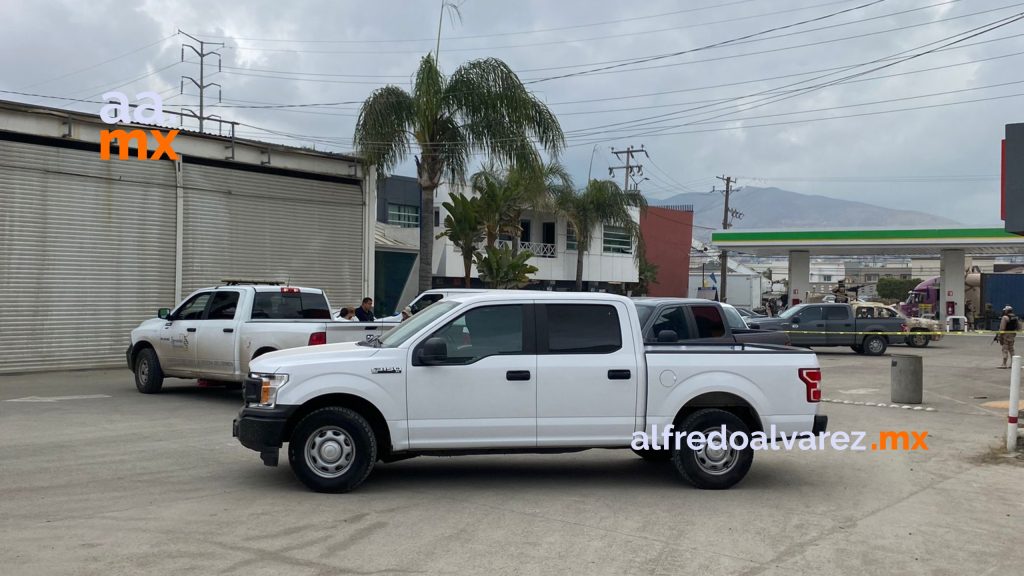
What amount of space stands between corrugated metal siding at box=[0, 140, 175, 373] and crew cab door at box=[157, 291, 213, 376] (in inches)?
232

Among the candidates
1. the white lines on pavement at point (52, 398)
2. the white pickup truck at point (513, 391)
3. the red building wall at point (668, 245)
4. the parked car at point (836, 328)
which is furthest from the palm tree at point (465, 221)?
the red building wall at point (668, 245)

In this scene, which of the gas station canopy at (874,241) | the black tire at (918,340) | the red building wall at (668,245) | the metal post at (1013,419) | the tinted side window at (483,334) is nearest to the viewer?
the tinted side window at (483,334)

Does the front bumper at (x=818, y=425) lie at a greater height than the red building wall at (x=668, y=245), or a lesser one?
lesser

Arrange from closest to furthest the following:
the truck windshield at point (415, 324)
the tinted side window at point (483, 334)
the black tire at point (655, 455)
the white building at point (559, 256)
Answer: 1. the tinted side window at point (483, 334)
2. the truck windshield at point (415, 324)
3. the black tire at point (655, 455)
4. the white building at point (559, 256)

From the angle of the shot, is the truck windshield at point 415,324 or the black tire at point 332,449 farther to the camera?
the truck windshield at point 415,324

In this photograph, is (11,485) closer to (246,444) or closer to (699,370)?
(246,444)

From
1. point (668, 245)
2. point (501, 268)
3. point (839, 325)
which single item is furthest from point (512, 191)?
point (668, 245)

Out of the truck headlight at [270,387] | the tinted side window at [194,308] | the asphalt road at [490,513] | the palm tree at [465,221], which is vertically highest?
the palm tree at [465,221]

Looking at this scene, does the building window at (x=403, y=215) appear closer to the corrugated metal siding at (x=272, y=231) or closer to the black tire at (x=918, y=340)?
the corrugated metal siding at (x=272, y=231)

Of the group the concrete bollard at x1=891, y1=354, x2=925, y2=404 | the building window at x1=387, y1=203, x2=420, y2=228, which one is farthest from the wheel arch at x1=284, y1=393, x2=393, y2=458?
the building window at x1=387, y1=203, x2=420, y2=228

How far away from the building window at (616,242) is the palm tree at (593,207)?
572 centimetres

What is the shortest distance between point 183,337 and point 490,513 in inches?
370

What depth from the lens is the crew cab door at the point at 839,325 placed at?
3106 centimetres

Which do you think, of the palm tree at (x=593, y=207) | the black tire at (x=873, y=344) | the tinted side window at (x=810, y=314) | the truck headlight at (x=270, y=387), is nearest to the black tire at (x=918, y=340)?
the black tire at (x=873, y=344)
